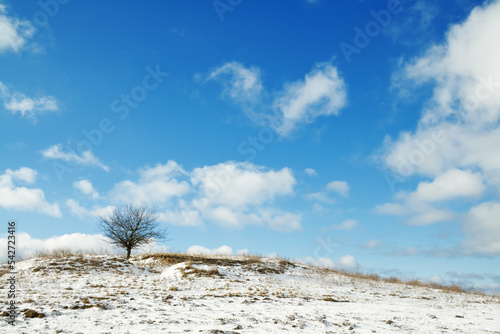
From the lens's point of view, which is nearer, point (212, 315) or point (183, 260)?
point (212, 315)

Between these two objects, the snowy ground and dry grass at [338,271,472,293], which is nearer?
the snowy ground

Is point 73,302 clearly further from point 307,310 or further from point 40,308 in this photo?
point 307,310

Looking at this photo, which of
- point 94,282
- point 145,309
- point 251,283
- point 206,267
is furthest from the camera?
point 206,267

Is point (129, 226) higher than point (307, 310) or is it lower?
higher

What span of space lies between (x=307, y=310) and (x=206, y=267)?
1451 cm

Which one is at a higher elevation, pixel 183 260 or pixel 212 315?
pixel 183 260

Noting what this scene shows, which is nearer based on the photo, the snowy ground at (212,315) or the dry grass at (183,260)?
the snowy ground at (212,315)

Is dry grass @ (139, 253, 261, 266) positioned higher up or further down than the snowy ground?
higher up

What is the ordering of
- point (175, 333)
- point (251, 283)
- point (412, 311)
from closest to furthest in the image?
point (175, 333)
point (412, 311)
point (251, 283)

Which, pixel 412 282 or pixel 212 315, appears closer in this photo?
pixel 212 315

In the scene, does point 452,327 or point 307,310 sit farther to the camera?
point 307,310

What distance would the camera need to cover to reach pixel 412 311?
1562 centimetres

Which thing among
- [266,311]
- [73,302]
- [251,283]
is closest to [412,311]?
[266,311]

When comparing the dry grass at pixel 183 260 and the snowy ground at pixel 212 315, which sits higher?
the dry grass at pixel 183 260
